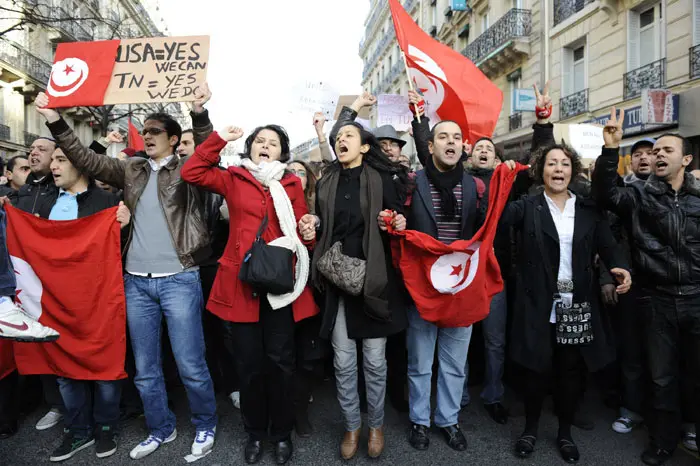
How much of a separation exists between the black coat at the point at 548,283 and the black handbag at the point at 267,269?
5.17 ft

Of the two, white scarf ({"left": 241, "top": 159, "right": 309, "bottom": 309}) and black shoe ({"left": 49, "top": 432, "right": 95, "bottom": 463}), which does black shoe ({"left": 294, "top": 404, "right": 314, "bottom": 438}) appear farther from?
black shoe ({"left": 49, "top": 432, "right": 95, "bottom": 463})

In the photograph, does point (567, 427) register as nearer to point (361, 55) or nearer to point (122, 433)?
point (122, 433)

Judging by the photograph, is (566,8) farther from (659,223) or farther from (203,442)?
(203,442)

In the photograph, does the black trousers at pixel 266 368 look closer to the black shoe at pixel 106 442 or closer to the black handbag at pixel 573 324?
the black shoe at pixel 106 442

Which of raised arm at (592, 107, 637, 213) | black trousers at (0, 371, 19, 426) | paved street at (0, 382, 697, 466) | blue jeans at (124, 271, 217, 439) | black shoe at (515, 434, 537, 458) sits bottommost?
paved street at (0, 382, 697, 466)

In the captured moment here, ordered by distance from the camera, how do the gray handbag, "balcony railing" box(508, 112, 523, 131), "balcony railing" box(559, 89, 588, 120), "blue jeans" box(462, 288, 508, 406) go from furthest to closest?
Result: "balcony railing" box(508, 112, 523, 131), "balcony railing" box(559, 89, 588, 120), "blue jeans" box(462, 288, 508, 406), the gray handbag

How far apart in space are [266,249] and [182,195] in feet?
2.79

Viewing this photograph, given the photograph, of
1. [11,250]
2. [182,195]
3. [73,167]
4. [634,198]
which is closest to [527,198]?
[634,198]

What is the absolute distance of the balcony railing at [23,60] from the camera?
2309cm

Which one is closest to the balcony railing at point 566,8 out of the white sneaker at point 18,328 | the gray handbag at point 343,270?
the gray handbag at point 343,270

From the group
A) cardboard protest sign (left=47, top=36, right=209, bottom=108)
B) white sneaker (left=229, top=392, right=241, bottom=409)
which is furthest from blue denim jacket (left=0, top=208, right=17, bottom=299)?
white sneaker (left=229, top=392, right=241, bottom=409)

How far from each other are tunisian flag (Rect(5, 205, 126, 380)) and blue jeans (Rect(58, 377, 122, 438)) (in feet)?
→ 0.33

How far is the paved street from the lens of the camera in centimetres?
324

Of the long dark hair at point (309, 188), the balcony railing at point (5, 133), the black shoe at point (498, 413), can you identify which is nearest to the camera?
the black shoe at point (498, 413)
